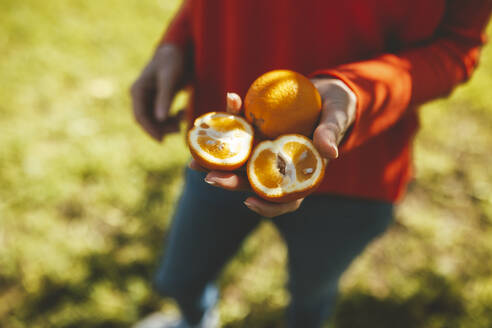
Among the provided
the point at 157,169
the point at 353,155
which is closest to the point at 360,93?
the point at 353,155

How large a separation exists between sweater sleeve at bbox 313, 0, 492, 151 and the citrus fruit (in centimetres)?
29

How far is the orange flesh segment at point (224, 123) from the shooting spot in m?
1.09

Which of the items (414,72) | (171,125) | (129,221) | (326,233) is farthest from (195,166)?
(129,221)

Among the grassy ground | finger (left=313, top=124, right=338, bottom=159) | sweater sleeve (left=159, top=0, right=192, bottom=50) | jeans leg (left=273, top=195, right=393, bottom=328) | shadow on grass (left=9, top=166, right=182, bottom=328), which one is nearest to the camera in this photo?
finger (left=313, top=124, right=338, bottom=159)

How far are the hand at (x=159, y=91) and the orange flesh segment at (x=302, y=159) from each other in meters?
0.61

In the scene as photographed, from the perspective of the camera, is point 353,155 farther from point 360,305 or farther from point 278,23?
point 360,305

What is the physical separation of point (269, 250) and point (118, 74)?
2.52 meters

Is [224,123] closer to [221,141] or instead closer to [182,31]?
[221,141]

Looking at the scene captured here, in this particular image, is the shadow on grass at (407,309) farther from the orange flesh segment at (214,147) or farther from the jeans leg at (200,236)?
the orange flesh segment at (214,147)

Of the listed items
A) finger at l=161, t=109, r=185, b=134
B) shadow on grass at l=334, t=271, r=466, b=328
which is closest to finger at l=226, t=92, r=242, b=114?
finger at l=161, t=109, r=185, b=134

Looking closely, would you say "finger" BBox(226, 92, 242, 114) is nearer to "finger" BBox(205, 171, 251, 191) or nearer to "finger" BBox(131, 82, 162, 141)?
"finger" BBox(205, 171, 251, 191)

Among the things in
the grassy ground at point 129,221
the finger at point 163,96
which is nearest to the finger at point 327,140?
the finger at point 163,96

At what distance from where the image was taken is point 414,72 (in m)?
1.12

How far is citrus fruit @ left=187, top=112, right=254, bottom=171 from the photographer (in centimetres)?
105
